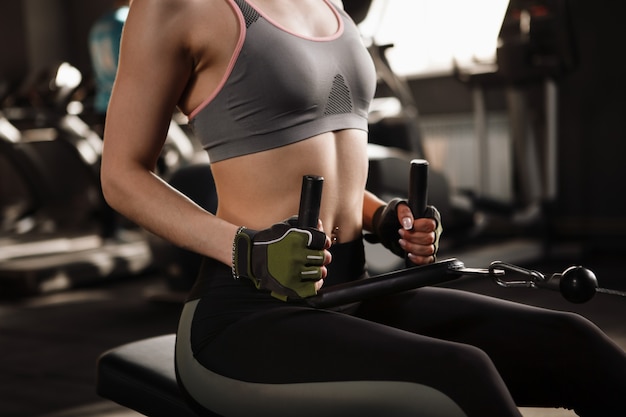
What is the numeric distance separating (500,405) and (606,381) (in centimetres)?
24

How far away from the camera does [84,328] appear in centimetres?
321

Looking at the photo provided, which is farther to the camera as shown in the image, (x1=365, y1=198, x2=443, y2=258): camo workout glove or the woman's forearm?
(x1=365, y1=198, x2=443, y2=258): camo workout glove

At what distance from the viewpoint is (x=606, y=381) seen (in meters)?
1.02

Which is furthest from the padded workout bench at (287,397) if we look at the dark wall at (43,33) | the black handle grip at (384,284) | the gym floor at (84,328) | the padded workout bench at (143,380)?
the dark wall at (43,33)

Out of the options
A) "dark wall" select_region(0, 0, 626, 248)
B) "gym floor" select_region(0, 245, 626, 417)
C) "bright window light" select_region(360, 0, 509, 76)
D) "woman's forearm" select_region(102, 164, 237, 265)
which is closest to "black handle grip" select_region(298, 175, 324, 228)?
"woman's forearm" select_region(102, 164, 237, 265)

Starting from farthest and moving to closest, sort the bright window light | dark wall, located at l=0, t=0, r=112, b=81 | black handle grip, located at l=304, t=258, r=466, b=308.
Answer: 1. dark wall, located at l=0, t=0, r=112, b=81
2. the bright window light
3. black handle grip, located at l=304, t=258, r=466, b=308

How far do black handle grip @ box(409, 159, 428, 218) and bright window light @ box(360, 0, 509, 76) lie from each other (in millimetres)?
3836

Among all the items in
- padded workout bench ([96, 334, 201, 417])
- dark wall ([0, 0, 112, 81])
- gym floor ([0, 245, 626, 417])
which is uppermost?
dark wall ([0, 0, 112, 81])

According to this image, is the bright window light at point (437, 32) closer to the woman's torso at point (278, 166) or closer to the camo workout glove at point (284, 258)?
the woman's torso at point (278, 166)

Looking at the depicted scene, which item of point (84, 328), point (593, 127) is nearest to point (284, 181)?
point (84, 328)

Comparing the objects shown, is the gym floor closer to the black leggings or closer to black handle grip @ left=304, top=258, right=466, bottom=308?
the black leggings

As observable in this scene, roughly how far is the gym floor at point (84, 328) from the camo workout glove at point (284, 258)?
3.62 ft

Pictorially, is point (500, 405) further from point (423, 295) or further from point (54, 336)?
point (54, 336)

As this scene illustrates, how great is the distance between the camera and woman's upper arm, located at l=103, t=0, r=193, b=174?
104 cm
